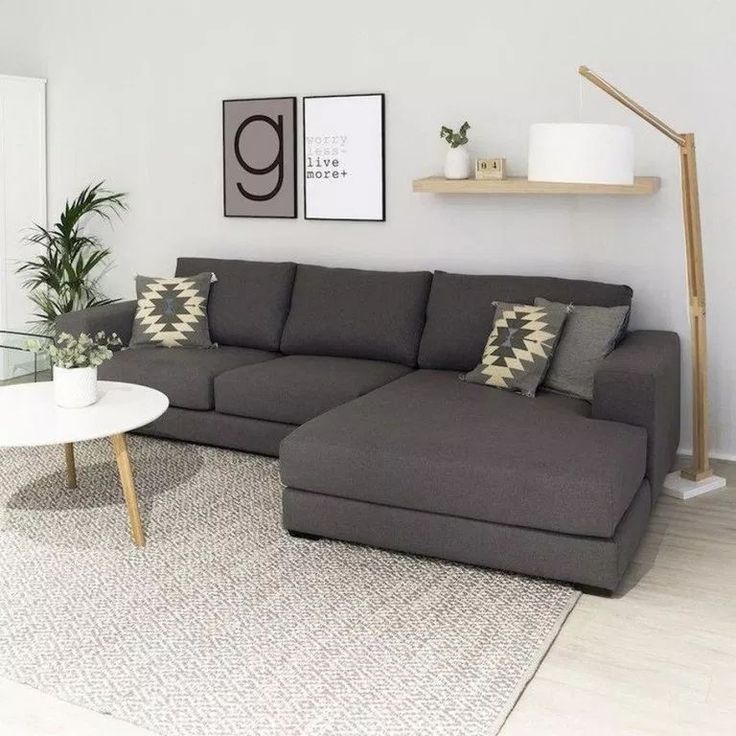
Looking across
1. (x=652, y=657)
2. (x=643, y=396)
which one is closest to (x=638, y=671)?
(x=652, y=657)

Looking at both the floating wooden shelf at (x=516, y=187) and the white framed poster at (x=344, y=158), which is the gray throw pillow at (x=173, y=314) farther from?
the floating wooden shelf at (x=516, y=187)

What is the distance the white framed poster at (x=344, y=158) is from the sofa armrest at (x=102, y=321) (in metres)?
1.08

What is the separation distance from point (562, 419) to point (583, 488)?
0.57 metres

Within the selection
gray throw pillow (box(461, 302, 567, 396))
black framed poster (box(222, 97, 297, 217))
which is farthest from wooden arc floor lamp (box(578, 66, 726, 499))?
black framed poster (box(222, 97, 297, 217))

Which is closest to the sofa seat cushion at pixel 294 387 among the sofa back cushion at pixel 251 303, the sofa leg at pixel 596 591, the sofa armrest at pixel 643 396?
the sofa back cushion at pixel 251 303

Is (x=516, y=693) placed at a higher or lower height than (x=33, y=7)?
lower

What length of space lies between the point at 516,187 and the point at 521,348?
2.62 ft

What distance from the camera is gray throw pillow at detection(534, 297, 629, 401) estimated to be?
402 centimetres

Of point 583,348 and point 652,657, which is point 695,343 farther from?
point 652,657

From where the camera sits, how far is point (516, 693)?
8.38ft

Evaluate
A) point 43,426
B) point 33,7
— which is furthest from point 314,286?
point 33,7

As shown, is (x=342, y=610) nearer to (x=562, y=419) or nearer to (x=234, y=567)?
(x=234, y=567)

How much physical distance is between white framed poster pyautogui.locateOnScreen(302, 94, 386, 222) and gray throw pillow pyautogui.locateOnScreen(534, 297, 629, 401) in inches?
54.7

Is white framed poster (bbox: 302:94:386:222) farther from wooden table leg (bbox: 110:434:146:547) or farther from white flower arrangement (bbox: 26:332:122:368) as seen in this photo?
wooden table leg (bbox: 110:434:146:547)
